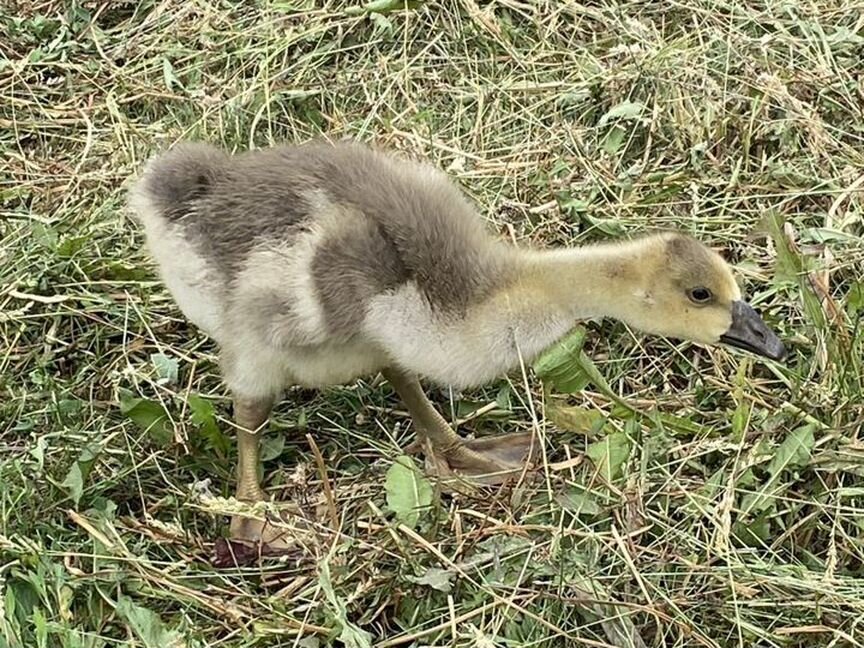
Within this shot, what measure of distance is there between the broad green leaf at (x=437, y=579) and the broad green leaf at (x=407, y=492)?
9 cm

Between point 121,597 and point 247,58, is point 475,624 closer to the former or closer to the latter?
point 121,597

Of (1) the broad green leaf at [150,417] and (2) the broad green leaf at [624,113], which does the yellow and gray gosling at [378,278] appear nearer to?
(1) the broad green leaf at [150,417]

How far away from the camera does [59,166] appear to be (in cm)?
297

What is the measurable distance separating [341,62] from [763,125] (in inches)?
41.3

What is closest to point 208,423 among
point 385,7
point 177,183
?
point 177,183

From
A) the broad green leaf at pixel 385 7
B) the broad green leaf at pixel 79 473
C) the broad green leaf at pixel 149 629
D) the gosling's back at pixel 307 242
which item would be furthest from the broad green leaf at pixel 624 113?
the broad green leaf at pixel 149 629

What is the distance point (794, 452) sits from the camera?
2107 mm

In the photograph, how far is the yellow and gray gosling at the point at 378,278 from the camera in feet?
6.46

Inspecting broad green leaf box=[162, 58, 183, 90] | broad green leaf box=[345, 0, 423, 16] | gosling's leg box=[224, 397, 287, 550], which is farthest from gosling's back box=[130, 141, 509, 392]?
broad green leaf box=[345, 0, 423, 16]

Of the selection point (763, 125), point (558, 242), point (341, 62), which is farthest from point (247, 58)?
point (763, 125)

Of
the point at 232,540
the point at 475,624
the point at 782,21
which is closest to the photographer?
the point at 475,624

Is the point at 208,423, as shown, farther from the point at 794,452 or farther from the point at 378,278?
the point at 794,452

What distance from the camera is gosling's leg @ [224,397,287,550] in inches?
84.7

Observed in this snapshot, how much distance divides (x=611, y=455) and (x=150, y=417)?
825 mm
